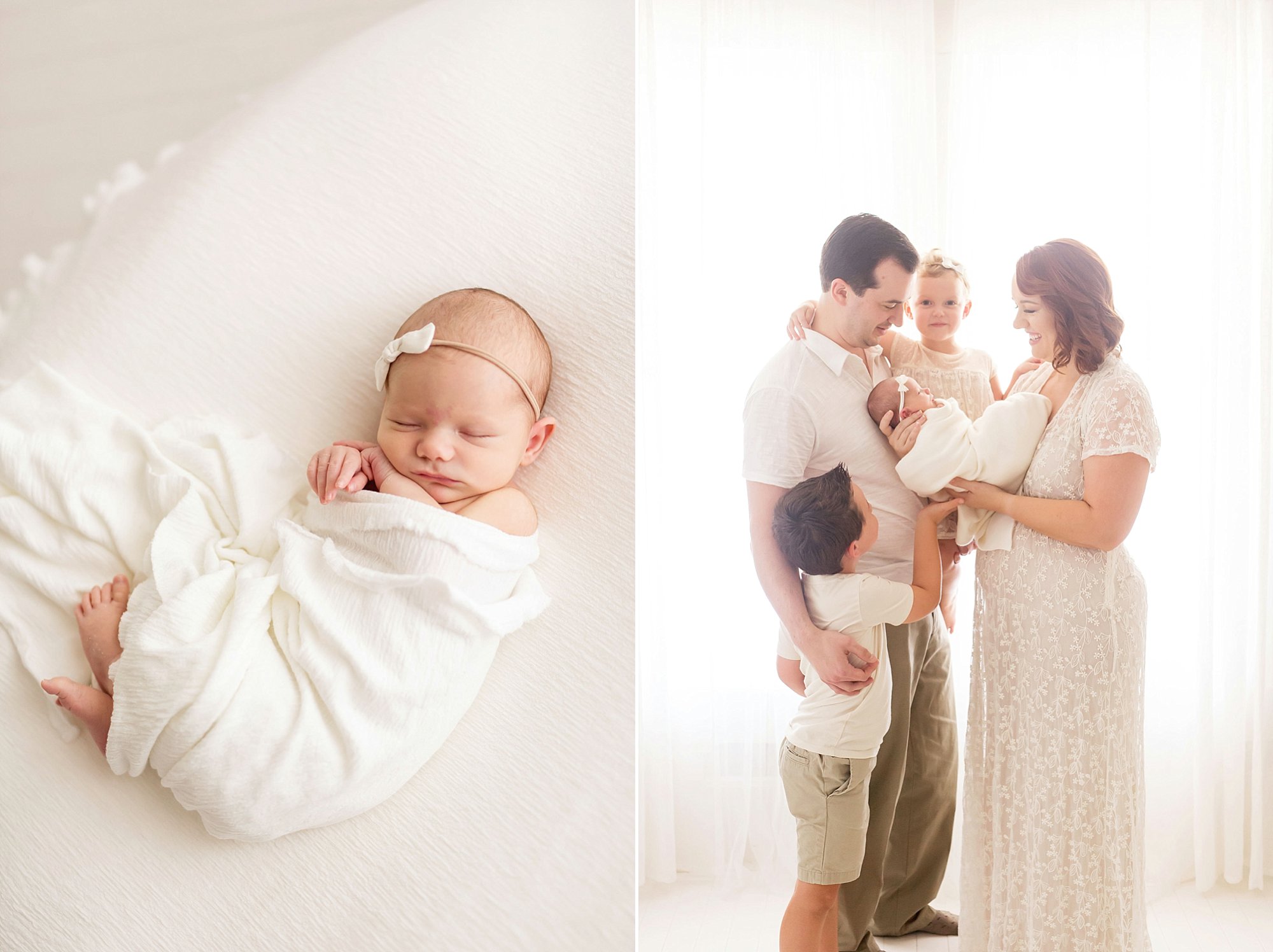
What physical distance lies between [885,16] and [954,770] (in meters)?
1.66

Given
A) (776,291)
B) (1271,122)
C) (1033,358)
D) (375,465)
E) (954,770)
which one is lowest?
(954,770)

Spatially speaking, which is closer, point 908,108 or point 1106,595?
point 1106,595

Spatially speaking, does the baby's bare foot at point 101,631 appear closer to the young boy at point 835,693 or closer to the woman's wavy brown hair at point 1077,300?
the young boy at point 835,693

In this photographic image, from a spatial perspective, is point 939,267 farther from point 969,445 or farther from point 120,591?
point 120,591

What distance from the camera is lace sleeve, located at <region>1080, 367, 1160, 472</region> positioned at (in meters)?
1.25

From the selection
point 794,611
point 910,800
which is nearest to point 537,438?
point 794,611

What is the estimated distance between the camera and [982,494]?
134cm

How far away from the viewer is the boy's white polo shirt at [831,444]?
1.41 m

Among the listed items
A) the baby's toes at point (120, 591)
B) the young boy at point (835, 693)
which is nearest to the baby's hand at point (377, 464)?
the baby's toes at point (120, 591)

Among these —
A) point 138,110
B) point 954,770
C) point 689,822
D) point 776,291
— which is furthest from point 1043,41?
point 689,822

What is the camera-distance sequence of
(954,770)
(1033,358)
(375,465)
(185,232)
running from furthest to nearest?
1. (954,770)
2. (1033,358)
3. (185,232)
4. (375,465)

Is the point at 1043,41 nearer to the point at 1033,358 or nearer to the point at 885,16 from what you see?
the point at 885,16

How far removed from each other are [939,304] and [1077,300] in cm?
25

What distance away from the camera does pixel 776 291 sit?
1.98m
